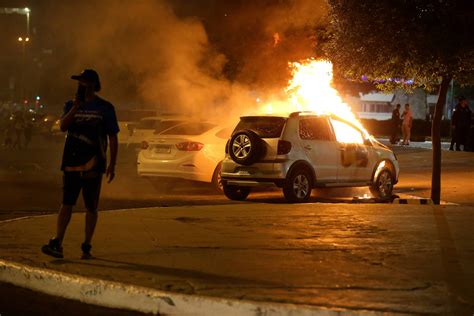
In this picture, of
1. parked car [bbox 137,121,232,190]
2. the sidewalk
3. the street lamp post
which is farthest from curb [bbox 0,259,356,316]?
the street lamp post

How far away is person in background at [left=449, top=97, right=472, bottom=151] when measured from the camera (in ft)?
84.2

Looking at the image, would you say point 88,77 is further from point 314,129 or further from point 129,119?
point 129,119

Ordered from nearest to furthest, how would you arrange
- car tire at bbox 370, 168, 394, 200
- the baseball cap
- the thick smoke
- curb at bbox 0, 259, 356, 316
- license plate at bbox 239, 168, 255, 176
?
1. curb at bbox 0, 259, 356, 316
2. the baseball cap
3. license plate at bbox 239, 168, 255, 176
4. car tire at bbox 370, 168, 394, 200
5. the thick smoke

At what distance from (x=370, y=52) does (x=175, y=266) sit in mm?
6681

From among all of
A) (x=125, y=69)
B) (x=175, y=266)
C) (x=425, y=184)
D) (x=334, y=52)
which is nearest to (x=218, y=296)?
(x=175, y=266)

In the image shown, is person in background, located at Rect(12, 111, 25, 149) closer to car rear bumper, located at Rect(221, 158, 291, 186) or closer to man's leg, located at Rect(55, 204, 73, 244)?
car rear bumper, located at Rect(221, 158, 291, 186)

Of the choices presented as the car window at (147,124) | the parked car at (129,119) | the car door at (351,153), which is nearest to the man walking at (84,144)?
the car door at (351,153)

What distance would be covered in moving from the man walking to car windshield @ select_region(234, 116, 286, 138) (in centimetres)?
620

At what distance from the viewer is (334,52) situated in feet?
45.1

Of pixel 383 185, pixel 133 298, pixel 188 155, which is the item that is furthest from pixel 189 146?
pixel 133 298

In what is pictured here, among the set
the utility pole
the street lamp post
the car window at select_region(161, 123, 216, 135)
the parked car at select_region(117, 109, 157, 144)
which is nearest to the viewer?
the car window at select_region(161, 123, 216, 135)

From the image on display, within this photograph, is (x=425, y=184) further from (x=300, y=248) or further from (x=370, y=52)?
(x=300, y=248)

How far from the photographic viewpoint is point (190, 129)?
16266 millimetres

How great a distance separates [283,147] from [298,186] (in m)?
0.74
